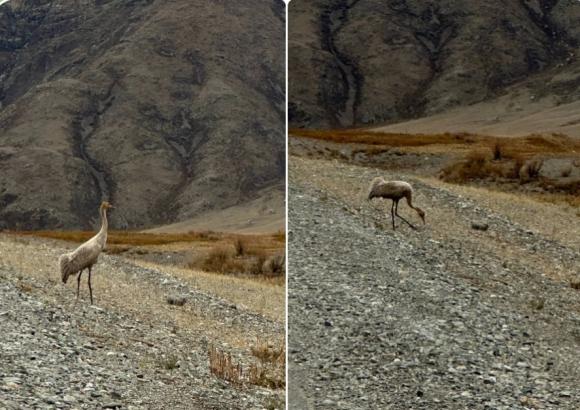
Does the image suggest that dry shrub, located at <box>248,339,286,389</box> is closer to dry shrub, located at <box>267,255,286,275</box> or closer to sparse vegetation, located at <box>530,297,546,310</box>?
sparse vegetation, located at <box>530,297,546,310</box>

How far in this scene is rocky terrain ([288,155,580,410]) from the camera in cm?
611

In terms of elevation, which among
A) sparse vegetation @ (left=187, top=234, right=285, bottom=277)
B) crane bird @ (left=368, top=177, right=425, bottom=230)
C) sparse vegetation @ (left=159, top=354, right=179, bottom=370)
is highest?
crane bird @ (left=368, top=177, right=425, bottom=230)

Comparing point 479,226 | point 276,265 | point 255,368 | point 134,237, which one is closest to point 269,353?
point 255,368

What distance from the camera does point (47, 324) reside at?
22.4ft

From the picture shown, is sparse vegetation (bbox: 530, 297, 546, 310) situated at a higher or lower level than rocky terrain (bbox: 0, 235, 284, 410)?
higher

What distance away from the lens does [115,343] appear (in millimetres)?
6910

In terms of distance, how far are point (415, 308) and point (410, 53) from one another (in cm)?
305

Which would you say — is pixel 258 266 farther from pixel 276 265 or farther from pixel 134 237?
pixel 134 237

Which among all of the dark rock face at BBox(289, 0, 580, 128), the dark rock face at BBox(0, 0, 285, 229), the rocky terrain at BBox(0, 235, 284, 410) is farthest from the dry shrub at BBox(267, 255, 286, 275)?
the dark rock face at BBox(0, 0, 285, 229)

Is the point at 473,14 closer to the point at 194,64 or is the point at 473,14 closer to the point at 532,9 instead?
the point at 532,9

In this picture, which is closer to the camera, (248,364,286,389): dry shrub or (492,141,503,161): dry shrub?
(248,364,286,389): dry shrub

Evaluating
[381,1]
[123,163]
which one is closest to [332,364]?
[381,1]

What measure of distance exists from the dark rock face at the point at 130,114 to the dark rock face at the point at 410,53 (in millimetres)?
14938

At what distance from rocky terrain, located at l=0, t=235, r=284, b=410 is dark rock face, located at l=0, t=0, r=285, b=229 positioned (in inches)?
526
